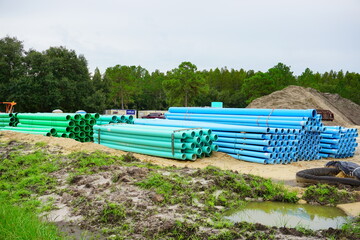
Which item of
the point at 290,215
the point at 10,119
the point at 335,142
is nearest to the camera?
the point at 290,215

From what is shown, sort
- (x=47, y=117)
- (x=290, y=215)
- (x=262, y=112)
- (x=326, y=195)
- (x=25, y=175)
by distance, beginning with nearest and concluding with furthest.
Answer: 1. (x=290, y=215)
2. (x=326, y=195)
3. (x=25, y=175)
4. (x=262, y=112)
5. (x=47, y=117)

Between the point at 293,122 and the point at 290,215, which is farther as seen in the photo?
the point at 293,122

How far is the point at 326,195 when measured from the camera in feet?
24.6

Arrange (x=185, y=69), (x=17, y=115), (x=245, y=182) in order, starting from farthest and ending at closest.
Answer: (x=185, y=69) → (x=17, y=115) → (x=245, y=182)

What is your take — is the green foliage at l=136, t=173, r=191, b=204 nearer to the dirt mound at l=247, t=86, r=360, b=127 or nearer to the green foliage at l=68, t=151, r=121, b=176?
the green foliage at l=68, t=151, r=121, b=176

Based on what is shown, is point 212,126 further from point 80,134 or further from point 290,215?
point 290,215

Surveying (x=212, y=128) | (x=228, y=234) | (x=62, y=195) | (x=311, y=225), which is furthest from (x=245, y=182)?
(x=212, y=128)

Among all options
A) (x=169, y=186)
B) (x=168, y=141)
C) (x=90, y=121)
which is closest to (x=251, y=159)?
(x=168, y=141)

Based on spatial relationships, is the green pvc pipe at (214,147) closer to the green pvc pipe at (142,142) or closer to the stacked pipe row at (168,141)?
the stacked pipe row at (168,141)

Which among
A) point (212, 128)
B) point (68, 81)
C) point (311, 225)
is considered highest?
point (68, 81)

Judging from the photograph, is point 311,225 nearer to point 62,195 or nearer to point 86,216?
point 86,216

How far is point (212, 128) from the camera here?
1383cm

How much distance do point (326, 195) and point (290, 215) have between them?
5.12 feet

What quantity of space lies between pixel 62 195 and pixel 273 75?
A: 193ft
